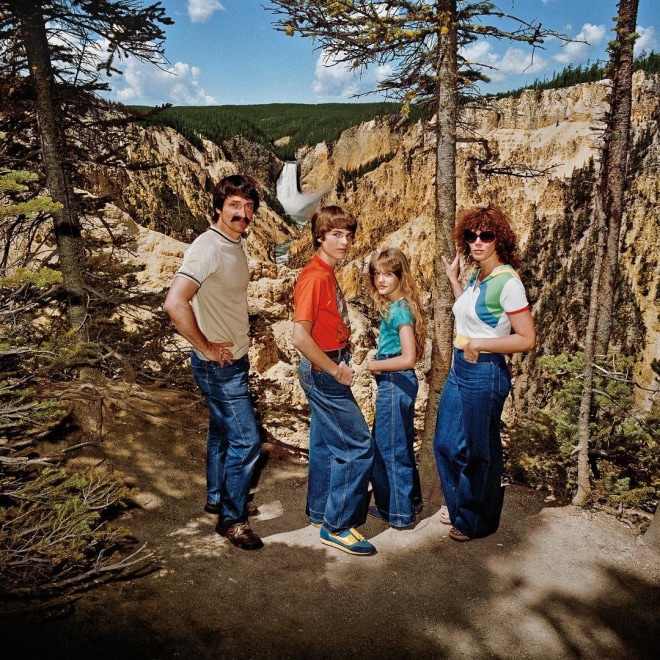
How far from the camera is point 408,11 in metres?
4.59

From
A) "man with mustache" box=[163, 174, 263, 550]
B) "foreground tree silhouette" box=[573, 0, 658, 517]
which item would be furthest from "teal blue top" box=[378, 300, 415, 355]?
"foreground tree silhouette" box=[573, 0, 658, 517]

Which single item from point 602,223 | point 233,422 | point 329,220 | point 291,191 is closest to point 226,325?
point 233,422

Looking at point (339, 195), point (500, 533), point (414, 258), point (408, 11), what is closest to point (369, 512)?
point (500, 533)

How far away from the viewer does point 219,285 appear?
3.11m

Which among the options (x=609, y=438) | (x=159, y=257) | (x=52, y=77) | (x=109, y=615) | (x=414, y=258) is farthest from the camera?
(x=414, y=258)

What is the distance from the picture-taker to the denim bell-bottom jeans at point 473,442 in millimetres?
3311

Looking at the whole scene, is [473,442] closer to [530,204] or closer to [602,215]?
[602,215]

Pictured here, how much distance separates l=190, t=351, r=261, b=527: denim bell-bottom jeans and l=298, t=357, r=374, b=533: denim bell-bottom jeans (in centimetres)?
41

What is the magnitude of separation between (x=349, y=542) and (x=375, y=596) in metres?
0.43

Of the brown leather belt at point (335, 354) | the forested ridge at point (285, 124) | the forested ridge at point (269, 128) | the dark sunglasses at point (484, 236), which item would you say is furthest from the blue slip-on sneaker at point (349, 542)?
the forested ridge at point (269, 128)

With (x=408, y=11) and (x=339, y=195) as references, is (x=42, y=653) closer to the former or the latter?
(x=408, y=11)

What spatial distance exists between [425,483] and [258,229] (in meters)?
33.6

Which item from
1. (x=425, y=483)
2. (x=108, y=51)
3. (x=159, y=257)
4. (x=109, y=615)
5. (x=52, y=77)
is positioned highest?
(x=108, y=51)

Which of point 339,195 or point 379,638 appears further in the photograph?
point 339,195
